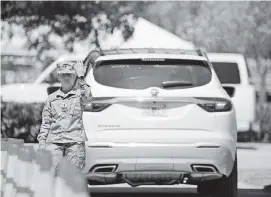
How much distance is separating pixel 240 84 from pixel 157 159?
1005 cm

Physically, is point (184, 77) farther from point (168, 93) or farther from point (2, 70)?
point (2, 70)

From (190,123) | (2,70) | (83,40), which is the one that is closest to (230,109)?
(190,123)

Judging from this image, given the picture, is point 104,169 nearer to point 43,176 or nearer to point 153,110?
point 153,110

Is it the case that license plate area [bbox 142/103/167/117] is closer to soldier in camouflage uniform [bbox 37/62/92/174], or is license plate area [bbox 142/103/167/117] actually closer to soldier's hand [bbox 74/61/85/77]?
soldier in camouflage uniform [bbox 37/62/92/174]

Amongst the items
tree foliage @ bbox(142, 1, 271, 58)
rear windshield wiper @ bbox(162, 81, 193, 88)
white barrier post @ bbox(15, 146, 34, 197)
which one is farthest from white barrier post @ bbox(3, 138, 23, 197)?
tree foliage @ bbox(142, 1, 271, 58)

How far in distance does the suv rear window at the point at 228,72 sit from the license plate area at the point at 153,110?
9904mm

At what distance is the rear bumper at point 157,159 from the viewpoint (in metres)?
9.76

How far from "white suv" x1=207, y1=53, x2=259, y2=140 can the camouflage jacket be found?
9.60 m

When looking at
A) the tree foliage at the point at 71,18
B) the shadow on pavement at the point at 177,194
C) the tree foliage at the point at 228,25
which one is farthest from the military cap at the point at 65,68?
the tree foliage at the point at 228,25

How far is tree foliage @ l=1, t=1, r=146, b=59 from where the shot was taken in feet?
69.5

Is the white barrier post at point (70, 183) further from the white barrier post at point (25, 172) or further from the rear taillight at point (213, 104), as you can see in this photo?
the rear taillight at point (213, 104)

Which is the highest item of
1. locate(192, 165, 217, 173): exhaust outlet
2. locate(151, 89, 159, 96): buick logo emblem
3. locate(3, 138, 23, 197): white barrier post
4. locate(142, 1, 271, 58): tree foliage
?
locate(142, 1, 271, 58): tree foliage

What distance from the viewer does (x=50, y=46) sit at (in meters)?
24.2

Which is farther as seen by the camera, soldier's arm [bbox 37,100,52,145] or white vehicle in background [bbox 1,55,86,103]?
white vehicle in background [bbox 1,55,86,103]
